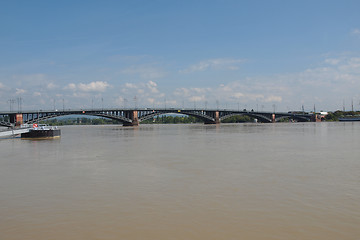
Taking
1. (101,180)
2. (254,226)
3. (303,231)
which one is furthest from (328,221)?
(101,180)

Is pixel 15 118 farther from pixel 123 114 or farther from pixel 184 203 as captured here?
pixel 184 203

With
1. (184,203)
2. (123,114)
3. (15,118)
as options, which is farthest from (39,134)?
(123,114)

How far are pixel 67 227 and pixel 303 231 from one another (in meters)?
5.92

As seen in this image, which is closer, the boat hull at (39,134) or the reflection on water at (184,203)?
the reflection on water at (184,203)

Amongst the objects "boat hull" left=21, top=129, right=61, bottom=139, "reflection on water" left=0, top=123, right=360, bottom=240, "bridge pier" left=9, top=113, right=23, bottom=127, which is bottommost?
"reflection on water" left=0, top=123, right=360, bottom=240

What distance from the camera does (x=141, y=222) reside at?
8453 mm

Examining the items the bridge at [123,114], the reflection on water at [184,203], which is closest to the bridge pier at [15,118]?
the bridge at [123,114]

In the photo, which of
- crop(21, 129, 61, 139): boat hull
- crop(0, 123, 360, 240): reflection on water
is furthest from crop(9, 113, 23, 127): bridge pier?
crop(0, 123, 360, 240): reflection on water

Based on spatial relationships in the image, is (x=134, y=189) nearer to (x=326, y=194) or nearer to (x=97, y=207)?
(x=97, y=207)

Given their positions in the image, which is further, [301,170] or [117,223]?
[301,170]

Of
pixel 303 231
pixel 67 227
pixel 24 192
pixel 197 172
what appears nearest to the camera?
pixel 303 231

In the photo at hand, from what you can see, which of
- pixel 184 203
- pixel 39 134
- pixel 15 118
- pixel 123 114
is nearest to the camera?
pixel 184 203

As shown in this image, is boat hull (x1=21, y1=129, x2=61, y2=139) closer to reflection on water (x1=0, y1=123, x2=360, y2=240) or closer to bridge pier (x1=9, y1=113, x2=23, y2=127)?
reflection on water (x1=0, y1=123, x2=360, y2=240)

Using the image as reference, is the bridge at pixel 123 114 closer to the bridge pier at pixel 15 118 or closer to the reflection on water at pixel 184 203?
the bridge pier at pixel 15 118
